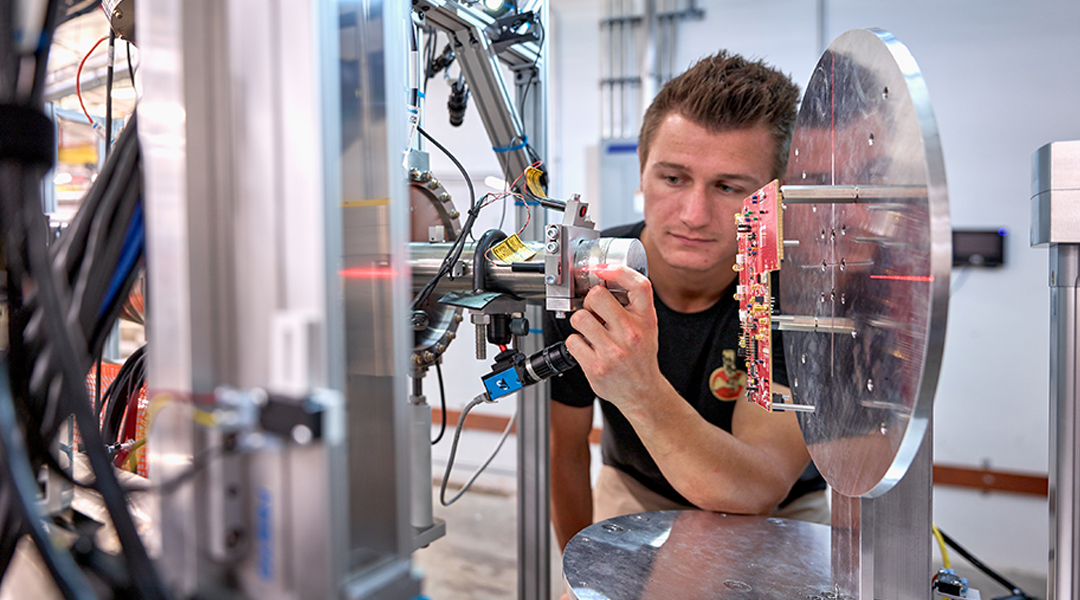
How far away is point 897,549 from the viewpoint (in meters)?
0.60

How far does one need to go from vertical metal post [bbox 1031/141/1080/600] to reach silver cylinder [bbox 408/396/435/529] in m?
0.78

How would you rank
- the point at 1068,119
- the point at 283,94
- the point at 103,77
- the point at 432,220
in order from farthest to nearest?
the point at 1068,119 < the point at 103,77 < the point at 432,220 < the point at 283,94

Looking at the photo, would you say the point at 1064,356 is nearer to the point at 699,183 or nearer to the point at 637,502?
the point at 699,183

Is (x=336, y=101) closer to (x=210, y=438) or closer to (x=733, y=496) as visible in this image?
(x=210, y=438)

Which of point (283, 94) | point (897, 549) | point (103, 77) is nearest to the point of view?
point (283, 94)

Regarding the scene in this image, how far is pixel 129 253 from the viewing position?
429mm

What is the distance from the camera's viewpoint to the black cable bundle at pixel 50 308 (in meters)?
0.33

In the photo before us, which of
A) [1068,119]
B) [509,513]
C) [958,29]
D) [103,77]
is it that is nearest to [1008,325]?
[1068,119]

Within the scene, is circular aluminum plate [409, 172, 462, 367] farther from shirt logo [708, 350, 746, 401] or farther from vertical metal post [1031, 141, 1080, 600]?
vertical metal post [1031, 141, 1080, 600]

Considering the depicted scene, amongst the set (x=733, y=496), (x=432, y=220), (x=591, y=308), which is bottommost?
(x=733, y=496)

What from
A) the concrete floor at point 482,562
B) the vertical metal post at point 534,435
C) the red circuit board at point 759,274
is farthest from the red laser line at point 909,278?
the concrete floor at point 482,562

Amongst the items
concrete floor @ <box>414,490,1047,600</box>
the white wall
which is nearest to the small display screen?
the white wall

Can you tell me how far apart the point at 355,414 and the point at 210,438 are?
3.3 inches

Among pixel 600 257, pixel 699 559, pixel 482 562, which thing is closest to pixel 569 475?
pixel 699 559
